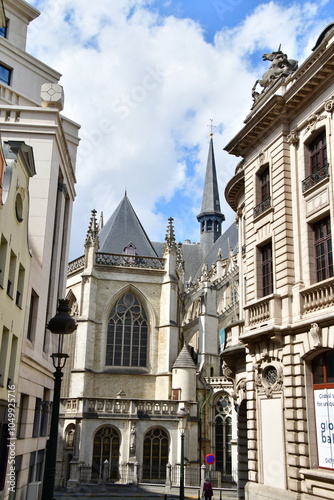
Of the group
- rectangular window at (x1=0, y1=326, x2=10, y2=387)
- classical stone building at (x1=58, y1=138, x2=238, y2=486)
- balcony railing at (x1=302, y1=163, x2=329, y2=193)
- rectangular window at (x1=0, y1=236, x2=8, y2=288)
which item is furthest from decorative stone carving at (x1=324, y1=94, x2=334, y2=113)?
classical stone building at (x1=58, y1=138, x2=238, y2=486)

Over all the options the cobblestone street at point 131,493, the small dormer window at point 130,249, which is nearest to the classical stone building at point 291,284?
the cobblestone street at point 131,493

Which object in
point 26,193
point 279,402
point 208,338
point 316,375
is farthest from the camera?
point 208,338

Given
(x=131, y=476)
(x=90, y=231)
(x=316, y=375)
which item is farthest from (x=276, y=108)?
(x=90, y=231)

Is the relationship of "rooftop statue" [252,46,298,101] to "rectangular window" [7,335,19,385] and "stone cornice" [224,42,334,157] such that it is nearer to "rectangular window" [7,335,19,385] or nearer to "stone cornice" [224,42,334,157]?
"stone cornice" [224,42,334,157]

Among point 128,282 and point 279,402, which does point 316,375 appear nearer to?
point 279,402

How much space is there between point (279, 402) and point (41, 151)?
1188 centimetres

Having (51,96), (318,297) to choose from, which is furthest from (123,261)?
(318,297)

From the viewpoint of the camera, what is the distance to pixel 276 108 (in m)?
16.5

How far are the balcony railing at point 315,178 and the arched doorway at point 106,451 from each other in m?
21.5

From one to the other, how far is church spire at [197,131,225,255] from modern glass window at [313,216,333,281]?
5025 cm

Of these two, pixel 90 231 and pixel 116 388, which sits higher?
pixel 90 231

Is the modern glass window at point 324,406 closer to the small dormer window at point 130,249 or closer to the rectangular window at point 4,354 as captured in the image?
the rectangular window at point 4,354

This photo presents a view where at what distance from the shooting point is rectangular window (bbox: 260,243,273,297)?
16953 mm

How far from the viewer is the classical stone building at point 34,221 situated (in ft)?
51.7
